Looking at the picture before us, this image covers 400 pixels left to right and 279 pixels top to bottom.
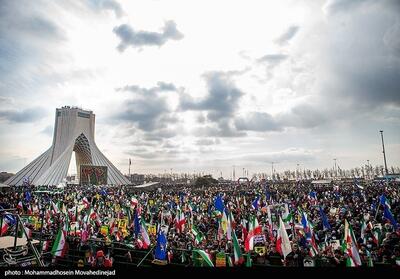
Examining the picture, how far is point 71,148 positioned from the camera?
7844 centimetres

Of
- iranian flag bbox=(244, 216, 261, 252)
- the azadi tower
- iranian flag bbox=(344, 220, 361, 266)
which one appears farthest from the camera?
the azadi tower

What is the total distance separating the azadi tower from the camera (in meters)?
74.6

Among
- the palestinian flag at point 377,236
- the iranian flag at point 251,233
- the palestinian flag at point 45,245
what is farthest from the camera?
the palestinian flag at point 45,245

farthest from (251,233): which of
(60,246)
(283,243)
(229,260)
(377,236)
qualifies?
(60,246)

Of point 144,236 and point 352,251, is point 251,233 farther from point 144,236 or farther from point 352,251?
point 144,236

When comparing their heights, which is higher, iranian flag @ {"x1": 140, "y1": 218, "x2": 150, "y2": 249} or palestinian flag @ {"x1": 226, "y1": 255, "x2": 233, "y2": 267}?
iranian flag @ {"x1": 140, "y1": 218, "x2": 150, "y2": 249}

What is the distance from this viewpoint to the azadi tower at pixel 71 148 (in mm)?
74562

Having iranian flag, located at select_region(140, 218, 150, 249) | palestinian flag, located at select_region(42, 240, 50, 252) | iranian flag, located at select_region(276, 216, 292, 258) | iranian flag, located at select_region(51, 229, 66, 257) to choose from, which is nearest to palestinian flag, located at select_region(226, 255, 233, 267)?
iranian flag, located at select_region(276, 216, 292, 258)

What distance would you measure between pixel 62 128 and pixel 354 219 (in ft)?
273

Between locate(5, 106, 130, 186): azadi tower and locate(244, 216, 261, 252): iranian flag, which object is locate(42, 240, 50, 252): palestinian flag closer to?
locate(244, 216, 261, 252): iranian flag

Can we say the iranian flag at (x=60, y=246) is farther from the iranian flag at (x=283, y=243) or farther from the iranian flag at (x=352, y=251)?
the iranian flag at (x=352, y=251)

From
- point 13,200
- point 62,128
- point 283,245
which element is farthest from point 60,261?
point 62,128

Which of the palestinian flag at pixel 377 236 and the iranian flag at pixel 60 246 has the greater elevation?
the iranian flag at pixel 60 246

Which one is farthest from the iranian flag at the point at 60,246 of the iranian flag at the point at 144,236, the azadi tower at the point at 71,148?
the azadi tower at the point at 71,148
